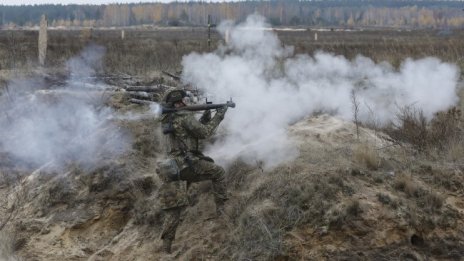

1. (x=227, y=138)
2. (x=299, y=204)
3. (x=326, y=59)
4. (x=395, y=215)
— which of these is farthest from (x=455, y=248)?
(x=326, y=59)

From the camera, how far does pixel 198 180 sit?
708cm

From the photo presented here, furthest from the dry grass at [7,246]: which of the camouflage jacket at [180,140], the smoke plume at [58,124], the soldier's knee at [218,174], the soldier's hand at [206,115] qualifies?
the soldier's hand at [206,115]

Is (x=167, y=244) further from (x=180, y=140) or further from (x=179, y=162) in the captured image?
(x=180, y=140)

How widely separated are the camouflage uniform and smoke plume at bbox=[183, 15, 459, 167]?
2.05 meters

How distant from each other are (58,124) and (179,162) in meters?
5.50

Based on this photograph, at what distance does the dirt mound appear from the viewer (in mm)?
6375

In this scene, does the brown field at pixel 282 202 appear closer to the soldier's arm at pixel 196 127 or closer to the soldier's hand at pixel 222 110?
the soldier's arm at pixel 196 127

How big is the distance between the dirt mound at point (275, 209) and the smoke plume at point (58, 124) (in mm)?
554

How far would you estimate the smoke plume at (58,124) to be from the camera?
9.62 m

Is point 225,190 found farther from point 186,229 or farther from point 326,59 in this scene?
point 326,59

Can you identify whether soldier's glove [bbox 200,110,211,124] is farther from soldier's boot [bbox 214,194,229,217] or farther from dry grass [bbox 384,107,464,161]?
dry grass [bbox 384,107,464,161]

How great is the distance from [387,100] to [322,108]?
1373 mm

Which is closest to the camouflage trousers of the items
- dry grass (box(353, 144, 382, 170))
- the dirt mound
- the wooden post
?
the dirt mound

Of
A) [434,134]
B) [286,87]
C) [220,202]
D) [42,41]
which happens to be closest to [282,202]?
[220,202]
